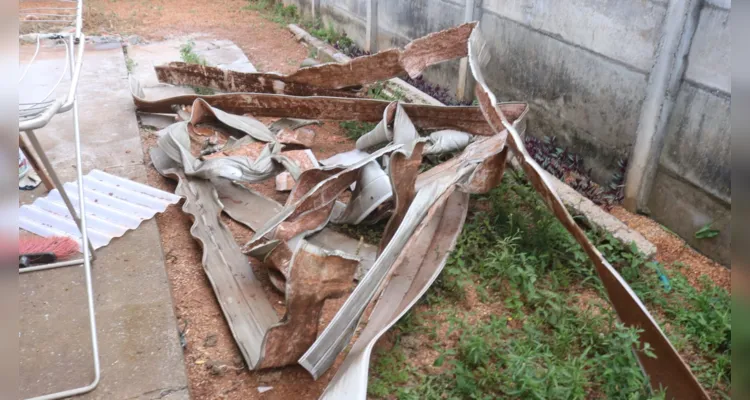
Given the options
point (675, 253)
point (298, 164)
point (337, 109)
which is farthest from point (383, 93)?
point (675, 253)

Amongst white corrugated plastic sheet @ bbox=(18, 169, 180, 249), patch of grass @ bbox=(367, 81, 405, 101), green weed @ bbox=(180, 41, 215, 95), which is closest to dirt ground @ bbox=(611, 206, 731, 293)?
patch of grass @ bbox=(367, 81, 405, 101)

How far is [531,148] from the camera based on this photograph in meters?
4.37

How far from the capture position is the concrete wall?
122 inches

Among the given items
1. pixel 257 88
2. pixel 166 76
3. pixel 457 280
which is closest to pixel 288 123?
pixel 257 88

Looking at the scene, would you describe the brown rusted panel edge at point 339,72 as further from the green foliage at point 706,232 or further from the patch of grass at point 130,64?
the green foliage at point 706,232

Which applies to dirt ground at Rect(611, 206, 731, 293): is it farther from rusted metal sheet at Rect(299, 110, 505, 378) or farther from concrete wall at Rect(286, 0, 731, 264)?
rusted metal sheet at Rect(299, 110, 505, 378)

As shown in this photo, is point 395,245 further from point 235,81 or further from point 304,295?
point 235,81

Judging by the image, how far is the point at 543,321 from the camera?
2775 mm

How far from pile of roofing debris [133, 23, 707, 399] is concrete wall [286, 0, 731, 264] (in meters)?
0.50

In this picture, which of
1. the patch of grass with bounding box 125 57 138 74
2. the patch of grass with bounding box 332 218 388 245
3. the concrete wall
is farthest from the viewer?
the patch of grass with bounding box 125 57 138 74

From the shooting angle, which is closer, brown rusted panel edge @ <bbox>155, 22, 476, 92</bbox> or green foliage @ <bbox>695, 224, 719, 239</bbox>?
green foliage @ <bbox>695, 224, 719, 239</bbox>

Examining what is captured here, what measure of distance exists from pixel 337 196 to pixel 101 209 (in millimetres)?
1564

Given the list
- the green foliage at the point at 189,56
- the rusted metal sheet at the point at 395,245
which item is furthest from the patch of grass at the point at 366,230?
the green foliage at the point at 189,56

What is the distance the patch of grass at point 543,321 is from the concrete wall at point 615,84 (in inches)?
23.3
